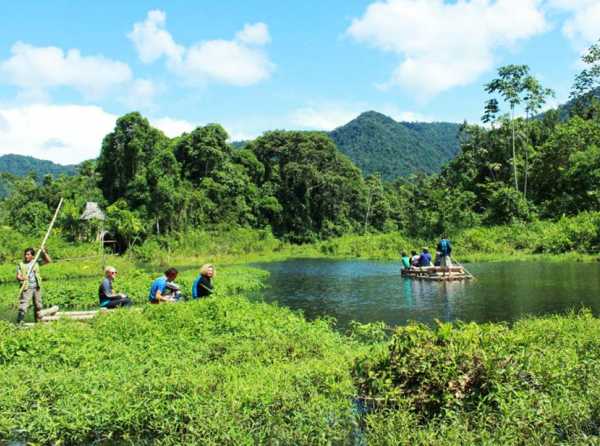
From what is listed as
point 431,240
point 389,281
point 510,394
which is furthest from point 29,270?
point 431,240

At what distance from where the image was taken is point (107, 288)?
14938 mm

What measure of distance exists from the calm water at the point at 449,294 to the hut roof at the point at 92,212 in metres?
28.7

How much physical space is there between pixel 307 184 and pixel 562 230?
1386 inches

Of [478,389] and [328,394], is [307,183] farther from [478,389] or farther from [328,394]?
[478,389]

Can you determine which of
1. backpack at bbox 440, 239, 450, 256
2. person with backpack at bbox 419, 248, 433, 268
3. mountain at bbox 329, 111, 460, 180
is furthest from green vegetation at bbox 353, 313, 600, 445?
mountain at bbox 329, 111, 460, 180

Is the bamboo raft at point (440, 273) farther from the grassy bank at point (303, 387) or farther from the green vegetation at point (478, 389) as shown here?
the green vegetation at point (478, 389)

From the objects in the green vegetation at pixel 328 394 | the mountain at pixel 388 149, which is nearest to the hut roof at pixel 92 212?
the green vegetation at pixel 328 394

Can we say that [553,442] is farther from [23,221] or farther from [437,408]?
[23,221]

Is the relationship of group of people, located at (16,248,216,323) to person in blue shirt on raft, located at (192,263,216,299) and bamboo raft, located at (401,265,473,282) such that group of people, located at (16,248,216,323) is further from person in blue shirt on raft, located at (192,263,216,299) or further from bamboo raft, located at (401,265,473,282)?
bamboo raft, located at (401,265,473,282)

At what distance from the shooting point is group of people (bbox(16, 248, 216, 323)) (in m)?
13.7

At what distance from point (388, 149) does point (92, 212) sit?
435 ft

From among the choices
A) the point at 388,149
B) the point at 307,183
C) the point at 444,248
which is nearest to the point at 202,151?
the point at 307,183

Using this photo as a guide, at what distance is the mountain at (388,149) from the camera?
162988mm

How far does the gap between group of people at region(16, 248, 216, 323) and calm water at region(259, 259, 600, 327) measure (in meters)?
3.96
